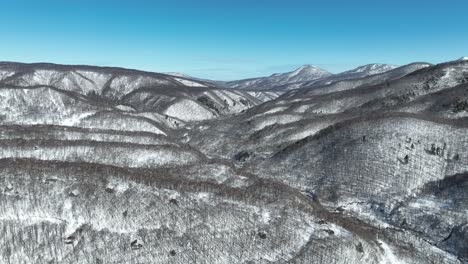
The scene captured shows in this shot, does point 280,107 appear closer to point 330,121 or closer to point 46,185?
point 330,121

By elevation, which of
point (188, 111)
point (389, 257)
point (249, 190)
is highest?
point (249, 190)

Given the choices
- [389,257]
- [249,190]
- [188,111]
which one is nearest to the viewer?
[389,257]

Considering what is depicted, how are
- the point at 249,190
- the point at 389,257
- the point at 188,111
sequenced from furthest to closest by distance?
the point at 188,111 < the point at 249,190 < the point at 389,257

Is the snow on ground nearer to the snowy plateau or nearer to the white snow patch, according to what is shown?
the snowy plateau

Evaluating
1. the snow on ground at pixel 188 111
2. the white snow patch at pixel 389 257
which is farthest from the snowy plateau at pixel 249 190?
the snow on ground at pixel 188 111

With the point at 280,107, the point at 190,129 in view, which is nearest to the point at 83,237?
the point at 190,129

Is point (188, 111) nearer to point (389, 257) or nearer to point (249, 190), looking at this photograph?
point (249, 190)

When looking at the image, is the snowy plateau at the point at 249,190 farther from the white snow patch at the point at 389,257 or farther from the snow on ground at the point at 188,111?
the snow on ground at the point at 188,111

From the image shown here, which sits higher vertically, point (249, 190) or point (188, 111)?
point (249, 190)

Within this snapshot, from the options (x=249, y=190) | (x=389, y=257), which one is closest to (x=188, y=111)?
(x=249, y=190)

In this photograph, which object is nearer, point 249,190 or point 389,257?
point 389,257
